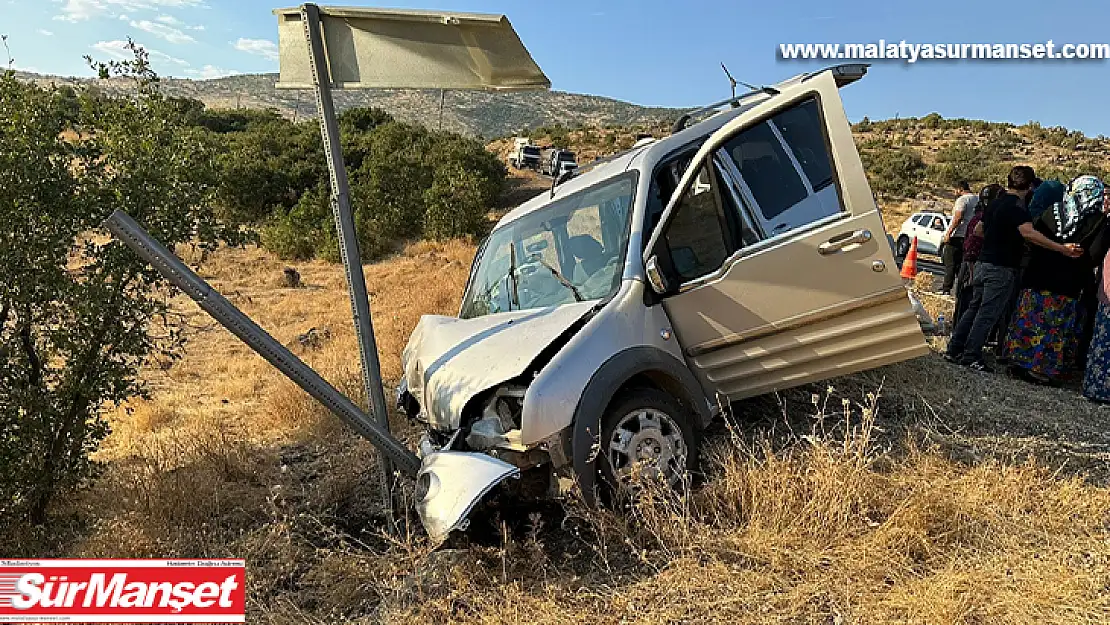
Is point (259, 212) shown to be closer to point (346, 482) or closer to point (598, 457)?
point (346, 482)

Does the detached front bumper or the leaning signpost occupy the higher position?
the leaning signpost

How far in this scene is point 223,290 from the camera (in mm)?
14328

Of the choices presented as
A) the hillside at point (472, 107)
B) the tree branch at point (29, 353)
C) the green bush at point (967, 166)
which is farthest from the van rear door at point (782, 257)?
the hillside at point (472, 107)

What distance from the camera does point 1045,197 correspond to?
6254 mm

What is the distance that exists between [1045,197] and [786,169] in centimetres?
366

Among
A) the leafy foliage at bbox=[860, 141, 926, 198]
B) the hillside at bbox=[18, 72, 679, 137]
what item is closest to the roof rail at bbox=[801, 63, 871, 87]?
the leafy foliage at bbox=[860, 141, 926, 198]

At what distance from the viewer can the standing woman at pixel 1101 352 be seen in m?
5.56

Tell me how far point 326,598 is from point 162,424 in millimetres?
4549

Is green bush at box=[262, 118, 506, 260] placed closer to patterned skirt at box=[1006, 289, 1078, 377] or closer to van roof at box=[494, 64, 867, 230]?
van roof at box=[494, 64, 867, 230]

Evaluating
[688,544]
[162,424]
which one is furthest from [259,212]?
[688,544]

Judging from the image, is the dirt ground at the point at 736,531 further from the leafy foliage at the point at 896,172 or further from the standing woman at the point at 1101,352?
the leafy foliage at the point at 896,172

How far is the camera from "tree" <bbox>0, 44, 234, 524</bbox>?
413 cm

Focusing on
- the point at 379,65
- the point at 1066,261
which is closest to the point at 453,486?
the point at 379,65

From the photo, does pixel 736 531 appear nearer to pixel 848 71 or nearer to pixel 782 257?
pixel 782 257
